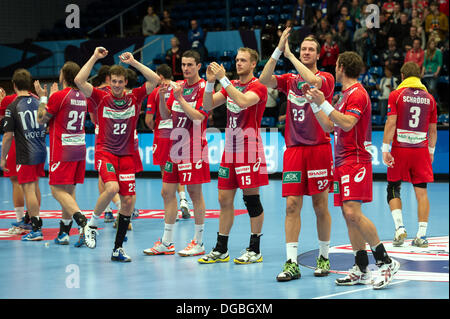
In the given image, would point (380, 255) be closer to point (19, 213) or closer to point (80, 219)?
point (80, 219)

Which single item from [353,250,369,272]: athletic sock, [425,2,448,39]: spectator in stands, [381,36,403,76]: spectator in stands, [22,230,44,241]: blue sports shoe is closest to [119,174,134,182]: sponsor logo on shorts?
[22,230,44,241]: blue sports shoe

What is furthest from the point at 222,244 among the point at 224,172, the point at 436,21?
the point at 436,21

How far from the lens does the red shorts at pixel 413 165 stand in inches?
334

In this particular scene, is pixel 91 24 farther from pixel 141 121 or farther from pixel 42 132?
pixel 42 132

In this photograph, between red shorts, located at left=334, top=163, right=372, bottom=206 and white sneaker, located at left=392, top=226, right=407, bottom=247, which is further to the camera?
white sneaker, located at left=392, top=226, right=407, bottom=247

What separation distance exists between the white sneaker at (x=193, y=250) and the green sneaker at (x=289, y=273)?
1.60 meters

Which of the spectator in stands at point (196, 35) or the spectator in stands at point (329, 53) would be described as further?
the spectator in stands at point (196, 35)

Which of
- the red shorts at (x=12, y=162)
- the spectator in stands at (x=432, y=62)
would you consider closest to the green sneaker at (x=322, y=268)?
the red shorts at (x=12, y=162)

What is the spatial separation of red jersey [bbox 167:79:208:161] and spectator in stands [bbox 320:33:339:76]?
857 cm

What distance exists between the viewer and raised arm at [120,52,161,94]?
7.39 m

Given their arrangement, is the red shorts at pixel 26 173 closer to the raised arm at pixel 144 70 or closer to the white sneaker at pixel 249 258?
the raised arm at pixel 144 70

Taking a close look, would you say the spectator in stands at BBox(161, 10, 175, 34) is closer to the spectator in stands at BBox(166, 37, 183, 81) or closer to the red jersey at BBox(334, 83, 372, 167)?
the spectator in stands at BBox(166, 37, 183, 81)

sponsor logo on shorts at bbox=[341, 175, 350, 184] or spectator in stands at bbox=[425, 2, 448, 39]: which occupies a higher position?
spectator in stands at bbox=[425, 2, 448, 39]

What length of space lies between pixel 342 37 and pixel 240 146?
9.74 m
